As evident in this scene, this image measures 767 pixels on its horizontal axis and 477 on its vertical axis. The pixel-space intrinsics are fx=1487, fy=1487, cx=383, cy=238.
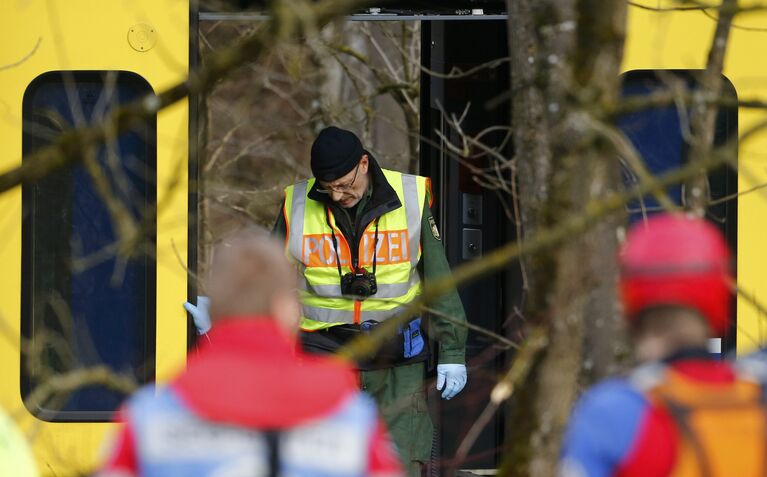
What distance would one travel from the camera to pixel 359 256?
5164 mm

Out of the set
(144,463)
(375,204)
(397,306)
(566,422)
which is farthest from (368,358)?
(144,463)

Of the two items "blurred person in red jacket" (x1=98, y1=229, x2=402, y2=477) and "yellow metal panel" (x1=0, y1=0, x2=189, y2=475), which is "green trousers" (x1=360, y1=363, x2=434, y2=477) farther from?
"blurred person in red jacket" (x1=98, y1=229, x2=402, y2=477)

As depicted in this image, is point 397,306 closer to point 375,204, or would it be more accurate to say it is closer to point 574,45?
point 375,204

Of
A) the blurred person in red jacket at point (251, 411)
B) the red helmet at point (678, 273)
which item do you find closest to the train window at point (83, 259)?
the blurred person in red jacket at point (251, 411)

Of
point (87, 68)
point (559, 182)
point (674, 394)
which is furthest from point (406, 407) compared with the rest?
point (674, 394)

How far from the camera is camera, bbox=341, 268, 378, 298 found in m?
5.12

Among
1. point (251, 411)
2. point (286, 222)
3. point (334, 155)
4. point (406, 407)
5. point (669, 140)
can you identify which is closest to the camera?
point (251, 411)

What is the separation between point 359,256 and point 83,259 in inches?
37.8

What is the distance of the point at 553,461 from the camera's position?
3459 millimetres

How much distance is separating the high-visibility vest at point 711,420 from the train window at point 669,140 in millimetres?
2587

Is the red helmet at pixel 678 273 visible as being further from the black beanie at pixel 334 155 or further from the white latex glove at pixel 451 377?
the white latex glove at pixel 451 377

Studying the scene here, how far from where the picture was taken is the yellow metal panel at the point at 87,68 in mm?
4742

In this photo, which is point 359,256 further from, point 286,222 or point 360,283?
point 286,222

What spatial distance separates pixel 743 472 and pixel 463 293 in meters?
4.11
